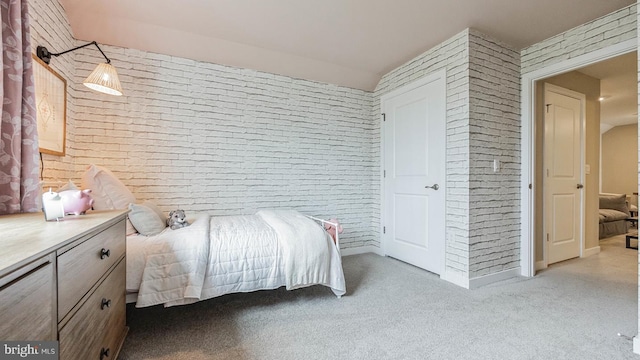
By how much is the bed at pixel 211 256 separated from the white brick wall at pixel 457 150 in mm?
1245

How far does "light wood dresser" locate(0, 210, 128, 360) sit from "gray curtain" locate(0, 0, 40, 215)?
0.52ft

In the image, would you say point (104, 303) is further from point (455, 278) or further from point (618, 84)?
point (618, 84)

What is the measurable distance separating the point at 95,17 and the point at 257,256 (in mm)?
2502

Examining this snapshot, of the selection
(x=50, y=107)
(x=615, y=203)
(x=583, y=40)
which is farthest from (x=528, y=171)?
(x=50, y=107)

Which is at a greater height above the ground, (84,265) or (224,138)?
(224,138)

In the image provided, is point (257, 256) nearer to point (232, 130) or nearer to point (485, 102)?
point (232, 130)

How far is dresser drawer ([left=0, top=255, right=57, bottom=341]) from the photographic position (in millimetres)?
570

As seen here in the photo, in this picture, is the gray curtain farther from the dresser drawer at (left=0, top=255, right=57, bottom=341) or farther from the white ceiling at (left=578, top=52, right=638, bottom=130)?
the white ceiling at (left=578, top=52, right=638, bottom=130)

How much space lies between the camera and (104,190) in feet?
6.27

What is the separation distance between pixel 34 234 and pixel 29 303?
1.07ft

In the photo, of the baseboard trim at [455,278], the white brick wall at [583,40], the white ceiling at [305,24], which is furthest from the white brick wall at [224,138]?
the white brick wall at [583,40]

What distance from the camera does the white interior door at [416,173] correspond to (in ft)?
9.20

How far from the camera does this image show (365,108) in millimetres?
3795

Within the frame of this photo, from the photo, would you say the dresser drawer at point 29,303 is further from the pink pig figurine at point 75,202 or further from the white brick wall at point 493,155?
the white brick wall at point 493,155
